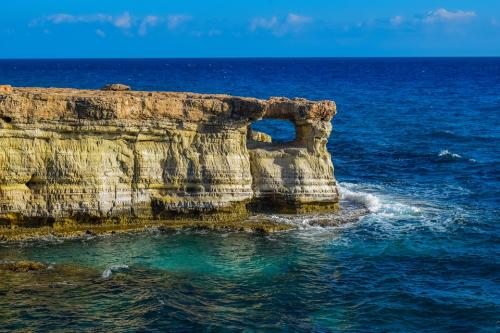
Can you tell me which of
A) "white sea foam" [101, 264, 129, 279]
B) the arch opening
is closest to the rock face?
"white sea foam" [101, 264, 129, 279]

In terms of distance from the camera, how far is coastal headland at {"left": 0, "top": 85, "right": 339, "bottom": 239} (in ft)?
94.3

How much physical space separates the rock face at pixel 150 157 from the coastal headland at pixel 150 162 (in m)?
0.04

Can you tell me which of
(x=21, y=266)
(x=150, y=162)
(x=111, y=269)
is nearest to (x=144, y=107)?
(x=150, y=162)

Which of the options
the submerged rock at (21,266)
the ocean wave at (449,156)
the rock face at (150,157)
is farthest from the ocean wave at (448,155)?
the submerged rock at (21,266)

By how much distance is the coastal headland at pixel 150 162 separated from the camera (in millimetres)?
28734

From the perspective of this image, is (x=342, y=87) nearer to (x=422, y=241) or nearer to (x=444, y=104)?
(x=444, y=104)

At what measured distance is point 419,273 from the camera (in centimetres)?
2636

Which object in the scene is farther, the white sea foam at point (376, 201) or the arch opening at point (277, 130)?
the arch opening at point (277, 130)

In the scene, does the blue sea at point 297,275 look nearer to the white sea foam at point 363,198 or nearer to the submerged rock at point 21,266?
the white sea foam at point 363,198

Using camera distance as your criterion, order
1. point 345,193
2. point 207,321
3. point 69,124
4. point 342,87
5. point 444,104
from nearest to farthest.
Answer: point 207,321
point 69,124
point 345,193
point 444,104
point 342,87

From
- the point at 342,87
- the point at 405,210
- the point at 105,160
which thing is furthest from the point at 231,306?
the point at 342,87

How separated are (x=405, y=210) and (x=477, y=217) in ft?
11.5

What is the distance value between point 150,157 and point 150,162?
0.22 metres

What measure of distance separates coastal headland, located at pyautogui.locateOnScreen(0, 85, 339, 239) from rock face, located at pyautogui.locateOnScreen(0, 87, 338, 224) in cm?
4
